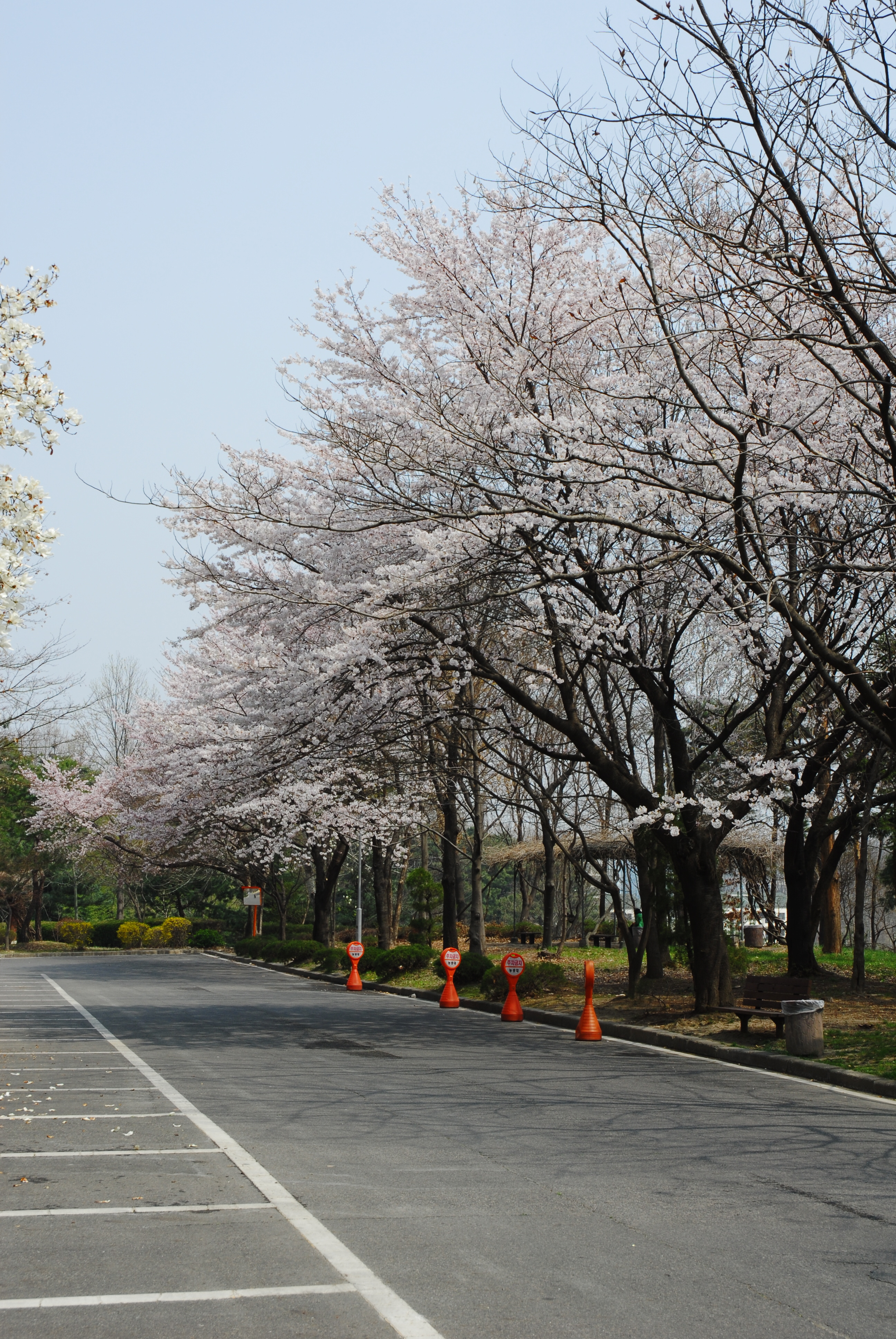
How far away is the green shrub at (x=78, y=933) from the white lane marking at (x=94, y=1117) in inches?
1884

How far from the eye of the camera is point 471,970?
2186 centimetres

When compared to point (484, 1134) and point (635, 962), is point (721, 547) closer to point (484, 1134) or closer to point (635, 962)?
point (635, 962)

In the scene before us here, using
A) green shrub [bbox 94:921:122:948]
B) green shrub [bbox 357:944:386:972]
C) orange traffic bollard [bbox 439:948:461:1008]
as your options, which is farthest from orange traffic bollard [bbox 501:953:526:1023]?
green shrub [bbox 94:921:122:948]

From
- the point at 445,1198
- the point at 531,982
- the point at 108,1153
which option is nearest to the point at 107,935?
the point at 531,982

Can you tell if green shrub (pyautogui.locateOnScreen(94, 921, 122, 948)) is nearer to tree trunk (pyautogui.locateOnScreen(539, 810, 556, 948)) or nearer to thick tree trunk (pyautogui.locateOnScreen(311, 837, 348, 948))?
thick tree trunk (pyautogui.locateOnScreen(311, 837, 348, 948))

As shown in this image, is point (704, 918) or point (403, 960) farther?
point (403, 960)

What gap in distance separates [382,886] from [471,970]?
428 inches

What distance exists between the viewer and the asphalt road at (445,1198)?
4.50 meters

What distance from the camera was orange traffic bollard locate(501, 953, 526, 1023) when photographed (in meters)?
17.0

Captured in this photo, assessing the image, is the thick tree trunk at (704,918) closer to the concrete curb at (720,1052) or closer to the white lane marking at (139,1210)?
the concrete curb at (720,1052)

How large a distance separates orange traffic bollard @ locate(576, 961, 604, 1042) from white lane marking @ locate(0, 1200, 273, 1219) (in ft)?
28.9

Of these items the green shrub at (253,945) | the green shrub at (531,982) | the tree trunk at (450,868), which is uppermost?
the tree trunk at (450,868)

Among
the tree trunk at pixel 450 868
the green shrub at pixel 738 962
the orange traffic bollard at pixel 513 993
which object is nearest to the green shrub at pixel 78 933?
the tree trunk at pixel 450 868

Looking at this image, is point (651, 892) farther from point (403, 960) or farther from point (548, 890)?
point (548, 890)
